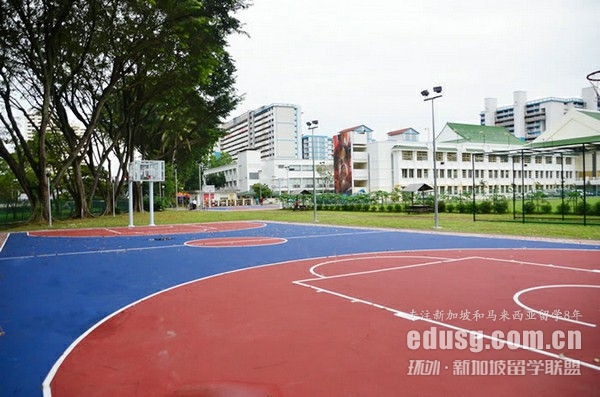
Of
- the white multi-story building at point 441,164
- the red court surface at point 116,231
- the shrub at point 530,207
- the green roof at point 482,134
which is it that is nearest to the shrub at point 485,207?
the shrub at point 530,207

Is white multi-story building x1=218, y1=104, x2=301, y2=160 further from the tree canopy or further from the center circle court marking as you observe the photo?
the center circle court marking

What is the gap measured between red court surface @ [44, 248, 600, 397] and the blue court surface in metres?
0.41

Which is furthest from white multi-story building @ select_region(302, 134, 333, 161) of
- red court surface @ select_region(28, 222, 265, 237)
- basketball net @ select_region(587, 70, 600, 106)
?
basketball net @ select_region(587, 70, 600, 106)

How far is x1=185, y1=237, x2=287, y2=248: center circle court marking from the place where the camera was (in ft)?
50.1

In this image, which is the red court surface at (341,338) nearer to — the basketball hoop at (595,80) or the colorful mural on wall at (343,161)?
the basketball hoop at (595,80)

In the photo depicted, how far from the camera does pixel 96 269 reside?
34.7ft

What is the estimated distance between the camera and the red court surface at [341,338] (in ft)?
12.9

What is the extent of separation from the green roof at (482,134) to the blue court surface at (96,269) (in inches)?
2340

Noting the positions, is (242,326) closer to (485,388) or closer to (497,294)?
(485,388)

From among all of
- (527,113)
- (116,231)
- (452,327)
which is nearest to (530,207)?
(116,231)

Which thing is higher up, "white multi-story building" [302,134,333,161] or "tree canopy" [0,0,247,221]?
"white multi-story building" [302,134,333,161]

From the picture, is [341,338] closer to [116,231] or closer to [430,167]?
[116,231]

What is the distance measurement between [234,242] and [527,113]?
435 feet

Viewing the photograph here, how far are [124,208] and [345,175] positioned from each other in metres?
35.9
